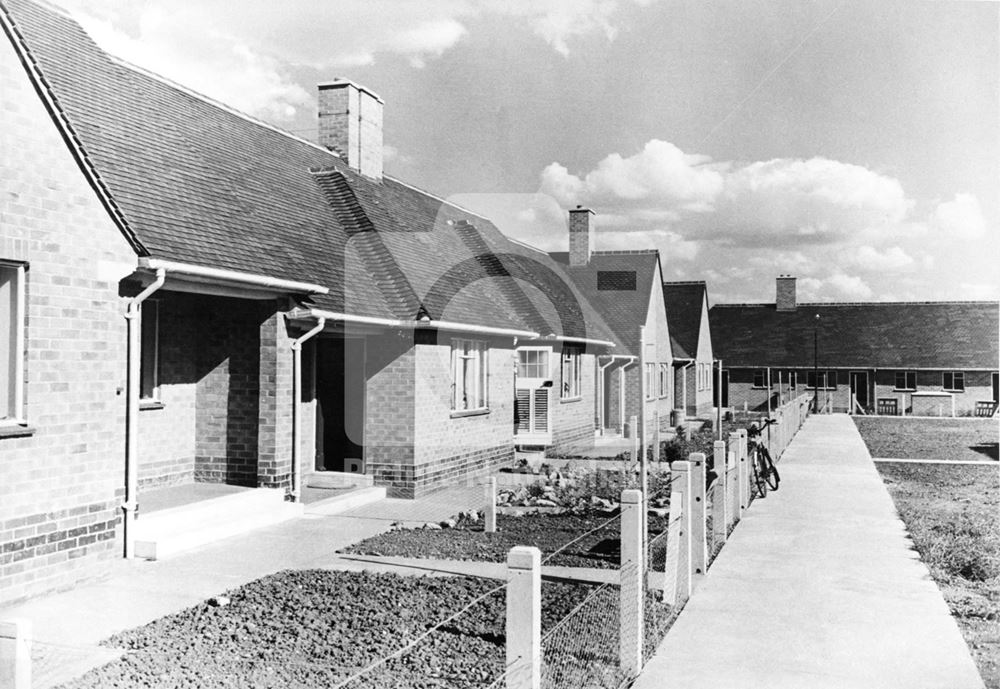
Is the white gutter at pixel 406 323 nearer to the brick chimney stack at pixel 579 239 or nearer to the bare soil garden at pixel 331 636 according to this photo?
the bare soil garden at pixel 331 636

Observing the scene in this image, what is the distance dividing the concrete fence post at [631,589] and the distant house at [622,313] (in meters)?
21.4

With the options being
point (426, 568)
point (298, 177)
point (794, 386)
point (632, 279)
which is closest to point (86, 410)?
point (426, 568)

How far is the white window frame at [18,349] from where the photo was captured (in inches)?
331

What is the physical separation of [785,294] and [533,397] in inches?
1636

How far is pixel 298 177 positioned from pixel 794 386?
42650 mm

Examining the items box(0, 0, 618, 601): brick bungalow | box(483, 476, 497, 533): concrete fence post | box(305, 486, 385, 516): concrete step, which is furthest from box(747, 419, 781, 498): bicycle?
box(305, 486, 385, 516): concrete step

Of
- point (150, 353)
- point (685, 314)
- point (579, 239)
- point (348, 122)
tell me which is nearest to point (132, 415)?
point (150, 353)

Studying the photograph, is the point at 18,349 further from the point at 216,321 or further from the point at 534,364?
the point at 534,364

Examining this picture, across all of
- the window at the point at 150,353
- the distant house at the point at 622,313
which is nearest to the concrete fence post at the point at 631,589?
the window at the point at 150,353

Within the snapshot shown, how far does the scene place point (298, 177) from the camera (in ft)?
57.0

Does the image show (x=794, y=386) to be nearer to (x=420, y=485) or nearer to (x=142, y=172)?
(x=420, y=485)

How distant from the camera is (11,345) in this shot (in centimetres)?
844

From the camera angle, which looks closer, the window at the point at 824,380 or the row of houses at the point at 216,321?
the row of houses at the point at 216,321

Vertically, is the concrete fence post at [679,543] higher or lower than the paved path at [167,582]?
higher
